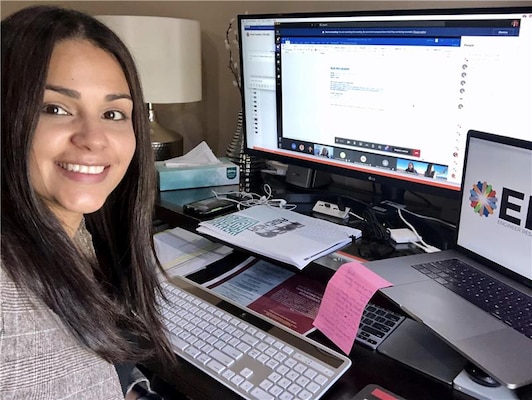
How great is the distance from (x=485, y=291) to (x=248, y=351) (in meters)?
0.38

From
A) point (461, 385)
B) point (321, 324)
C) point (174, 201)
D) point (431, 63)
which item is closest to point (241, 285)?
point (321, 324)

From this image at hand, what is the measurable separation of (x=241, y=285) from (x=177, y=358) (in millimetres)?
268

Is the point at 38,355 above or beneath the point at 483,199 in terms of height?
beneath

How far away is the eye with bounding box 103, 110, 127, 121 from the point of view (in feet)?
2.70

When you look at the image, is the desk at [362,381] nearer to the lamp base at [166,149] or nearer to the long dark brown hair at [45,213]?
the long dark brown hair at [45,213]

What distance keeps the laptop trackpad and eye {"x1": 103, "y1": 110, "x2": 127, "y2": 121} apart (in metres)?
0.50

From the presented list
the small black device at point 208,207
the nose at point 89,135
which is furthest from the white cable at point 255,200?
the nose at point 89,135

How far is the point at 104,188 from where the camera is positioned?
32.6 inches

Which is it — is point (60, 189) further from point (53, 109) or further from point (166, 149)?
point (166, 149)

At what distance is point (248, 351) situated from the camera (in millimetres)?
816

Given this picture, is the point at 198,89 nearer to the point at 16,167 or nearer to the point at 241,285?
the point at 241,285

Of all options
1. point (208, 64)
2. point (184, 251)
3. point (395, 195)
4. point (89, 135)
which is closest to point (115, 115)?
point (89, 135)

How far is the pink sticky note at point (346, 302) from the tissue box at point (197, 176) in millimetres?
645

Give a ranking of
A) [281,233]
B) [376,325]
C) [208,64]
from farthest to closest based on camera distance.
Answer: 1. [208,64]
2. [281,233]
3. [376,325]
